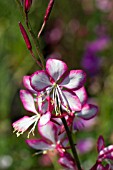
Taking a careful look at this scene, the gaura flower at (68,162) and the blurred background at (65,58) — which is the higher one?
the gaura flower at (68,162)

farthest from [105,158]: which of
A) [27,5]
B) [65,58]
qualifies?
[65,58]

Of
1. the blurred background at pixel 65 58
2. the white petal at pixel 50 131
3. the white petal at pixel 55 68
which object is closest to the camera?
the white petal at pixel 55 68

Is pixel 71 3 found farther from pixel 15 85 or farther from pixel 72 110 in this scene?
pixel 72 110

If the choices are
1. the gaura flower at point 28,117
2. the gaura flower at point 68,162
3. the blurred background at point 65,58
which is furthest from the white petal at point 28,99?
the blurred background at point 65,58

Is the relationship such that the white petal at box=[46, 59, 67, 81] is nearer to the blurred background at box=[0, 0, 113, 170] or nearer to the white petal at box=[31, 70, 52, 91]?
the white petal at box=[31, 70, 52, 91]

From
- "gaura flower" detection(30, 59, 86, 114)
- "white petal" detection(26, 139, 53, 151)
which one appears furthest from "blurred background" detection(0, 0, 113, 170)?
"gaura flower" detection(30, 59, 86, 114)

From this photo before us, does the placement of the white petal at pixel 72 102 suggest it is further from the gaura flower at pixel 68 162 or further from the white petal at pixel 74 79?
the gaura flower at pixel 68 162

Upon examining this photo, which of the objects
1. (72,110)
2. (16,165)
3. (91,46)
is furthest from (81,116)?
(91,46)
